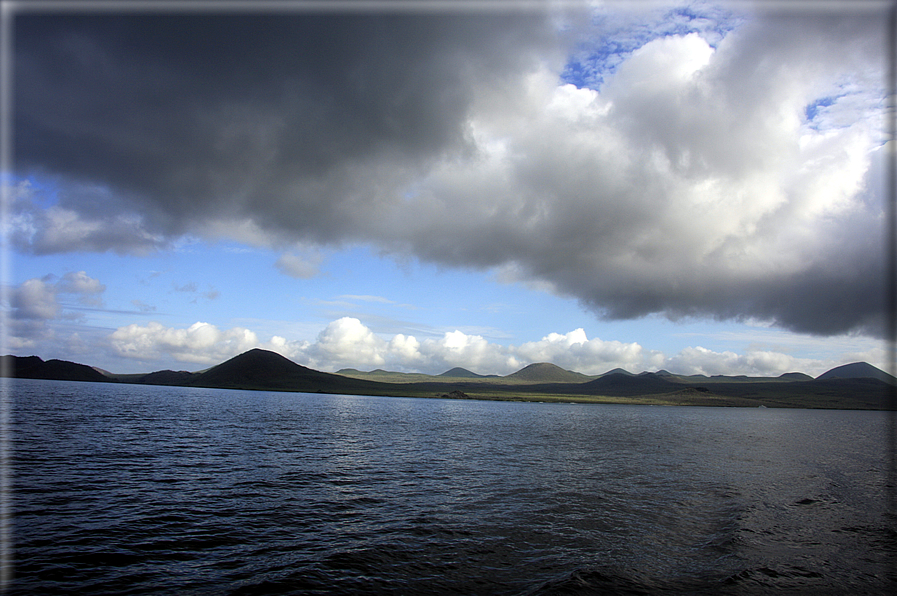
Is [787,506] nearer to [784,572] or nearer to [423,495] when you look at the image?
[784,572]

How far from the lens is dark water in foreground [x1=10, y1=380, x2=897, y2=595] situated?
21406 mm

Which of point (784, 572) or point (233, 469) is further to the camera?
point (233, 469)

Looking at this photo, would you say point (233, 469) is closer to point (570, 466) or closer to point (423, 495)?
point (423, 495)

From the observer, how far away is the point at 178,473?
138 feet

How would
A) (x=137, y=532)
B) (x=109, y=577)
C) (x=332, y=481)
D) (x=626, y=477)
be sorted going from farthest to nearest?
(x=626, y=477)
(x=332, y=481)
(x=137, y=532)
(x=109, y=577)

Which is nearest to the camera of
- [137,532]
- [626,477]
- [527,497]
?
[137,532]

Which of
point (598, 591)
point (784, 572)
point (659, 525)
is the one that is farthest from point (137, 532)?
point (784, 572)

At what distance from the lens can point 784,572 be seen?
2373 centimetres

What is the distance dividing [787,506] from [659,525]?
16456 millimetres

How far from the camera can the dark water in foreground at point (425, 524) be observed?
843 inches

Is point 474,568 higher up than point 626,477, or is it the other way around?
point 474,568

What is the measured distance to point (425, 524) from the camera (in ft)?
96.7

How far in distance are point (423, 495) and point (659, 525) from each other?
18337 millimetres

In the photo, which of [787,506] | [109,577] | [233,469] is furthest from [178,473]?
[787,506]
